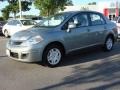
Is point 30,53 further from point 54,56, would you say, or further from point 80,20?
point 80,20

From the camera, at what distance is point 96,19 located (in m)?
10.5

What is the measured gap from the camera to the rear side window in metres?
10.2

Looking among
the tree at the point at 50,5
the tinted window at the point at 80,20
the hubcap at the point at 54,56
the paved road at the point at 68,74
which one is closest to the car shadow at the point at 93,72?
the paved road at the point at 68,74

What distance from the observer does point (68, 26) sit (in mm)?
9156

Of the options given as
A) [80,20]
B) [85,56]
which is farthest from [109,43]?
[80,20]

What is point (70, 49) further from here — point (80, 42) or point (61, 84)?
point (61, 84)

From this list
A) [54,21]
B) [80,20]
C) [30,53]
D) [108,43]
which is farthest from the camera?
[108,43]

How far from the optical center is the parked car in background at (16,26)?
19.2 meters

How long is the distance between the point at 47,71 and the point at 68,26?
5.72ft

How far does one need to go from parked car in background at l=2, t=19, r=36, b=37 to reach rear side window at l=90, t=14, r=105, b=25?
8836 millimetres

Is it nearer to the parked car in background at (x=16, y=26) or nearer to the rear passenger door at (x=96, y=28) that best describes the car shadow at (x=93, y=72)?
the rear passenger door at (x=96, y=28)

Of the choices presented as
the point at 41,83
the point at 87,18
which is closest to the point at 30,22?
the point at 87,18

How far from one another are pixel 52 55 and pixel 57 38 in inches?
20.4

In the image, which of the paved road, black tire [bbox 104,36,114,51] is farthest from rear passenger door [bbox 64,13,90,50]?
black tire [bbox 104,36,114,51]
